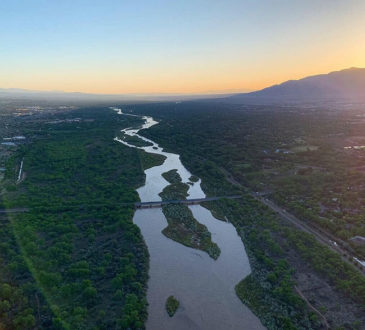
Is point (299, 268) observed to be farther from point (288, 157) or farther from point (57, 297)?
point (288, 157)

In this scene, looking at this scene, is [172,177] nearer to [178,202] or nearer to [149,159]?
[178,202]

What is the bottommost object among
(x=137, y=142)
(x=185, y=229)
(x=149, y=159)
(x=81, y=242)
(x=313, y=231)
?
(x=137, y=142)

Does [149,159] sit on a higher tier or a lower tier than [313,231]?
lower

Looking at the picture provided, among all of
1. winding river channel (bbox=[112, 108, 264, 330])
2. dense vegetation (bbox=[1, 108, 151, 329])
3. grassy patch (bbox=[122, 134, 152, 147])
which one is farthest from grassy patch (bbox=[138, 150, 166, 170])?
winding river channel (bbox=[112, 108, 264, 330])

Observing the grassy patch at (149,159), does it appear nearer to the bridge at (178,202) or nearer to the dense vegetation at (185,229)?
the dense vegetation at (185,229)

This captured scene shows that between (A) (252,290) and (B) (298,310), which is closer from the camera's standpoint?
(B) (298,310)

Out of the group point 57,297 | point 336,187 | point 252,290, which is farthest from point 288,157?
point 57,297

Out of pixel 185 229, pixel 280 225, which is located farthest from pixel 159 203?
pixel 280 225
